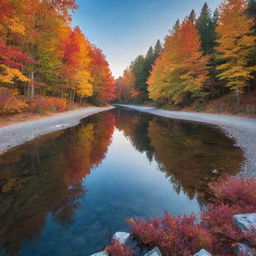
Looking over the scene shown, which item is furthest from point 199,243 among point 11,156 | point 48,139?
point 48,139

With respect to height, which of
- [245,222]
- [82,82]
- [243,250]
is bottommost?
[243,250]

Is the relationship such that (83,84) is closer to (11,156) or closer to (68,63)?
(68,63)

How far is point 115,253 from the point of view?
211 centimetres

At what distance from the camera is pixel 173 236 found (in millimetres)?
2219

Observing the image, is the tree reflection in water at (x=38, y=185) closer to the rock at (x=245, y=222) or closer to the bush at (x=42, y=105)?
the rock at (x=245, y=222)

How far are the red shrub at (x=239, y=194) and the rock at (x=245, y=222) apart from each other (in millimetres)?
482

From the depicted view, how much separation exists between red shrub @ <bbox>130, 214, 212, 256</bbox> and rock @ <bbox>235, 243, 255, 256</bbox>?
1.05 feet

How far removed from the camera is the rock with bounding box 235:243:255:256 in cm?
183

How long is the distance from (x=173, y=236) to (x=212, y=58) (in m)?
28.1

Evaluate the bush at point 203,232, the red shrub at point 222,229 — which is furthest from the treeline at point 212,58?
the red shrub at point 222,229

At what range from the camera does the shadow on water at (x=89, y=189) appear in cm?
269

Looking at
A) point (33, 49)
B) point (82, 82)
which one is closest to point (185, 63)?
point (82, 82)

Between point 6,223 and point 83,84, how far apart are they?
987 inches

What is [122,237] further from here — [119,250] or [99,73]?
[99,73]
